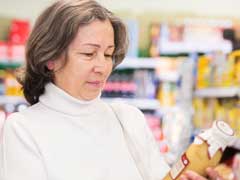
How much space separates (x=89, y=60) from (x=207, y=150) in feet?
1.40

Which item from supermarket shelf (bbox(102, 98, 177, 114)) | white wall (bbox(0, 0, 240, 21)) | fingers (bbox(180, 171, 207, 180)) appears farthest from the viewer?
white wall (bbox(0, 0, 240, 21))

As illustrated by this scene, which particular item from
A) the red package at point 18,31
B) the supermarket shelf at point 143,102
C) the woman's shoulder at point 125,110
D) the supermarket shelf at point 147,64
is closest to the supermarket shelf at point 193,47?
the supermarket shelf at point 147,64

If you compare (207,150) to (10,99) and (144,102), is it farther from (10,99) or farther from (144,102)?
(10,99)

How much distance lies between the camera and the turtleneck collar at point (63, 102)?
1527 millimetres

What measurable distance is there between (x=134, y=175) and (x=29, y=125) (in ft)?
1.18

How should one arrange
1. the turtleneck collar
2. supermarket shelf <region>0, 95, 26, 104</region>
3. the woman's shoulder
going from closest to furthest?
1. the turtleneck collar
2. the woman's shoulder
3. supermarket shelf <region>0, 95, 26, 104</region>

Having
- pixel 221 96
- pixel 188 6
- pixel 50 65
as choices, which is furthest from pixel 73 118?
pixel 188 6

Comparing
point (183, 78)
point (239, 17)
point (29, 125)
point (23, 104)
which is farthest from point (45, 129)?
point (239, 17)

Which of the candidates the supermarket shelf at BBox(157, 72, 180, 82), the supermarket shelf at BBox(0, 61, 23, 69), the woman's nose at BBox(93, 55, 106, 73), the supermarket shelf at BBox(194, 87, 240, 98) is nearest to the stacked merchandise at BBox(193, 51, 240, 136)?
the supermarket shelf at BBox(194, 87, 240, 98)

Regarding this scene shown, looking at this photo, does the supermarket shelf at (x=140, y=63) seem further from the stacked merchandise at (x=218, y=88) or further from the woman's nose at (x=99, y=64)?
the woman's nose at (x=99, y=64)

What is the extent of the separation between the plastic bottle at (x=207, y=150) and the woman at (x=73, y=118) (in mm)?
53

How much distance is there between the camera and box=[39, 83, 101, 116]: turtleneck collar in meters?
1.53

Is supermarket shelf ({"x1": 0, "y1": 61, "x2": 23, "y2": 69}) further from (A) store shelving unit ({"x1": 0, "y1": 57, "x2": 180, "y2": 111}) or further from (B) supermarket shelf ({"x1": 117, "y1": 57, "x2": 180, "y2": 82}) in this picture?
(B) supermarket shelf ({"x1": 117, "y1": 57, "x2": 180, "y2": 82})

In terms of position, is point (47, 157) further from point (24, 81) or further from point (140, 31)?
point (140, 31)
